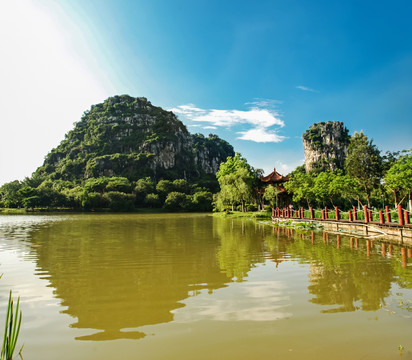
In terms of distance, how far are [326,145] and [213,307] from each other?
464 ft

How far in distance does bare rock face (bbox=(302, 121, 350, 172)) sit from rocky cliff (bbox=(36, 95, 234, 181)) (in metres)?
53.8

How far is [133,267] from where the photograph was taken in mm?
8070

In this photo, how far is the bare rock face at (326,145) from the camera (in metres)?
126

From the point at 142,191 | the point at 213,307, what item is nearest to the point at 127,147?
the point at 142,191

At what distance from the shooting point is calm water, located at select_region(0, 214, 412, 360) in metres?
3.40

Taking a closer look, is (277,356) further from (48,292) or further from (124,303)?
(48,292)

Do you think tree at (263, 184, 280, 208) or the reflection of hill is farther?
tree at (263, 184, 280, 208)

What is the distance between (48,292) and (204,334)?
12.8ft

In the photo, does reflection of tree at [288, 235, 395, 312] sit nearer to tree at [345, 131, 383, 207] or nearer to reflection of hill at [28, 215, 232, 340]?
reflection of hill at [28, 215, 232, 340]

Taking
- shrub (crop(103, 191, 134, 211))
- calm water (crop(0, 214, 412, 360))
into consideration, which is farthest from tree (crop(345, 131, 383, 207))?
shrub (crop(103, 191, 134, 211))

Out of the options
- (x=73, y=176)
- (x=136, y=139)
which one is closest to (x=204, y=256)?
(x=73, y=176)

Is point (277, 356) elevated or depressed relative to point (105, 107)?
depressed

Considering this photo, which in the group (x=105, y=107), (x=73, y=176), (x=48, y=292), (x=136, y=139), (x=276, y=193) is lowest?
(x=48, y=292)

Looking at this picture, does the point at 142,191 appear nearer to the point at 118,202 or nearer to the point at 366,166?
the point at 118,202
